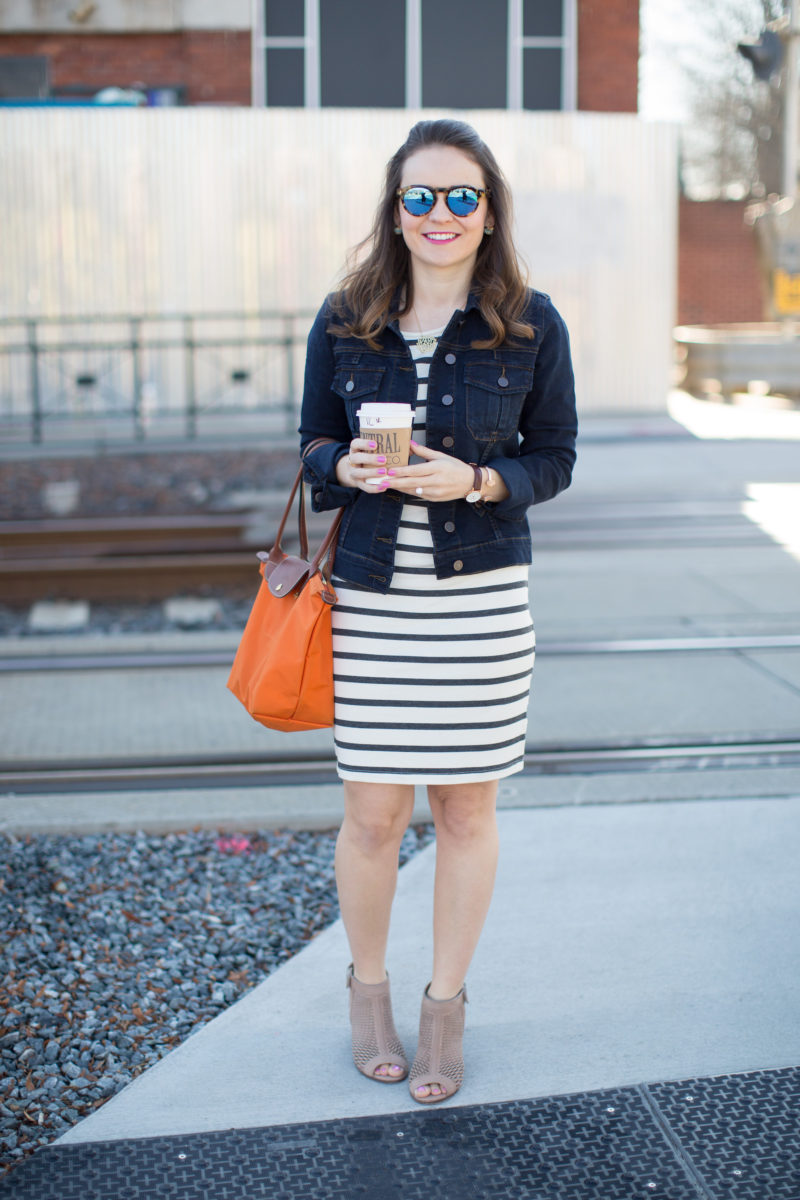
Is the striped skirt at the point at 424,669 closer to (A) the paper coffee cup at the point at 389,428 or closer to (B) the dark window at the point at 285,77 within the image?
(A) the paper coffee cup at the point at 389,428

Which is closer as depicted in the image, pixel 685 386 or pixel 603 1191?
pixel 603 1191

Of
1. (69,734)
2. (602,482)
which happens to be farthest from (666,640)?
(602,482)

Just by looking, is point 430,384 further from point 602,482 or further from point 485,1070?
point 602,482

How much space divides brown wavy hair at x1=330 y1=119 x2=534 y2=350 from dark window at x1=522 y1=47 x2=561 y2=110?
57.7 feet

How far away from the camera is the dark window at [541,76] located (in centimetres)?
1881

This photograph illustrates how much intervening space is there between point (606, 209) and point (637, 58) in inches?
122

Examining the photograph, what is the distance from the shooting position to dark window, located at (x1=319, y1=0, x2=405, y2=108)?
1831 centimetres

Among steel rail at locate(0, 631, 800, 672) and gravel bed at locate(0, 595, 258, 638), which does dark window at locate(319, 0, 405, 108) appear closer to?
gravel bed at locate(0, 595, 258, 638)

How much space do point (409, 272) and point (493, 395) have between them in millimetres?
357

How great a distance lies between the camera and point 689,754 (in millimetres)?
4859

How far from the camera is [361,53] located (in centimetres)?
1839

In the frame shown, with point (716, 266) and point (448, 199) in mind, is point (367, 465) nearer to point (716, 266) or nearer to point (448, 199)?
point (448, 199)

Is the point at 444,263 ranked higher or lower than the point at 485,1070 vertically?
higher

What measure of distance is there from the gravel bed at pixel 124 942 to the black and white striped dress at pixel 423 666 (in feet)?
3.05
